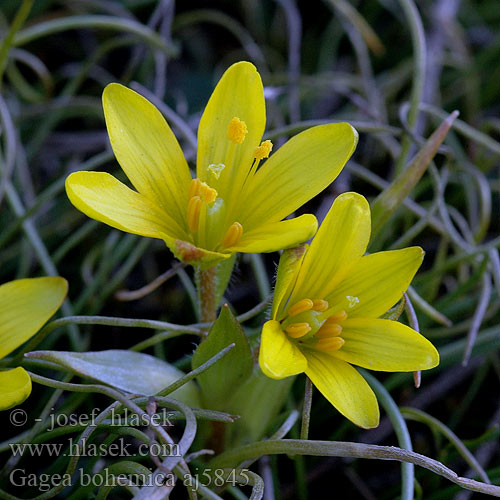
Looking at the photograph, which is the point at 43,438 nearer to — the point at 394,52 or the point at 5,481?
the point at 5,481

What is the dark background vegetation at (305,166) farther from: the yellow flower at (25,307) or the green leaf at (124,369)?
the yellow flower at (25,307)

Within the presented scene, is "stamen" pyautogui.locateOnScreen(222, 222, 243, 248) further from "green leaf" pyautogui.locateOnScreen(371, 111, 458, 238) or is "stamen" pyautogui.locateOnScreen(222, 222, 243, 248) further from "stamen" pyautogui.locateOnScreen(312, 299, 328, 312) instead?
"green leaf" pyautogui.locateOnScreen(371, 111, 458, 238)

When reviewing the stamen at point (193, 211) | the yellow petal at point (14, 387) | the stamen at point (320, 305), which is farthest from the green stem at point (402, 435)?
the yellow petal at point (14, 387)

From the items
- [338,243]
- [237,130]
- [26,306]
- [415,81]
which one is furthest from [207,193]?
Answer: [415,81]

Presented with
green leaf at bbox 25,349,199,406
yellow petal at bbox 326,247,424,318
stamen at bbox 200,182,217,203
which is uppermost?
stamen at bbox 200,182,217,203

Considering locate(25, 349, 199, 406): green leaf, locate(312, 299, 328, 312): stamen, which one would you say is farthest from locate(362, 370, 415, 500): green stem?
locate(25, 349, 199, 406): green leaf

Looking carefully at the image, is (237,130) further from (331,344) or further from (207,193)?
(331,344)
